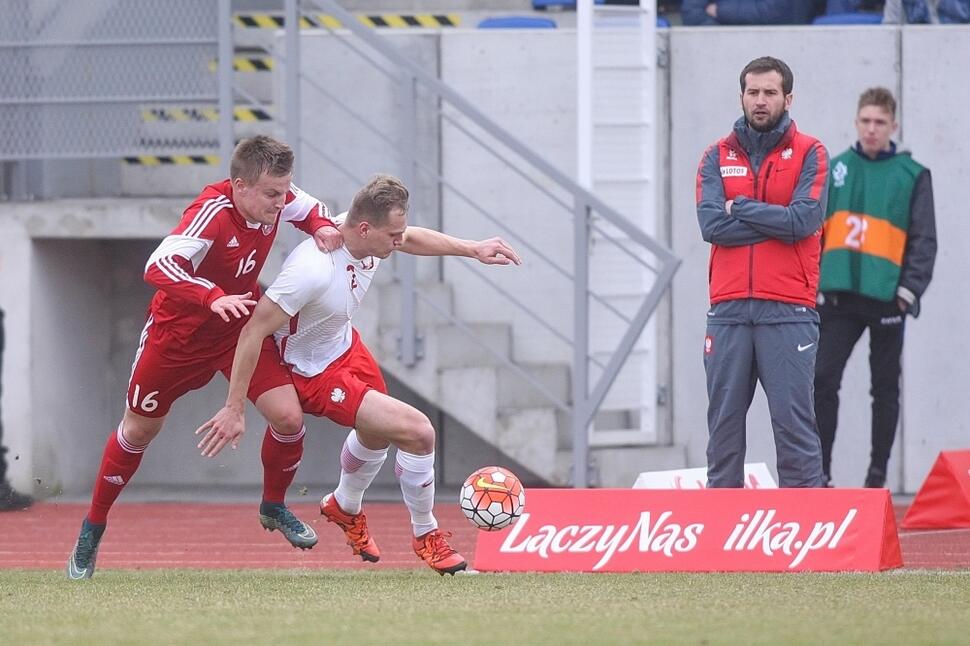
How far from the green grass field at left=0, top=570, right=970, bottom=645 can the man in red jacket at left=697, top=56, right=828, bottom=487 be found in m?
0.96

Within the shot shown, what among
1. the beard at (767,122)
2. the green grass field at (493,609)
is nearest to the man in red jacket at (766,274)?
the beard at (767,122)

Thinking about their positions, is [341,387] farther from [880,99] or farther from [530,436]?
[880,99]

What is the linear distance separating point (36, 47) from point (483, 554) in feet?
18.2

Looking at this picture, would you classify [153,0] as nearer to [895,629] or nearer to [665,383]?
[665,383]

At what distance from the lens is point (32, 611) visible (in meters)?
5.86

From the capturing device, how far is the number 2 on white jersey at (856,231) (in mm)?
9383

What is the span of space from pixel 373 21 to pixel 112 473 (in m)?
5.93

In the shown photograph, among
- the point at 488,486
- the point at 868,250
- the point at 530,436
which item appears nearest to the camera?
the point at 488,486

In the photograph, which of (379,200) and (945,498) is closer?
(379,200)

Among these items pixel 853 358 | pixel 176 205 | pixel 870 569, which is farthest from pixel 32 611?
pixel 853 358

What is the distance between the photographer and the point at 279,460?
24.0 ft

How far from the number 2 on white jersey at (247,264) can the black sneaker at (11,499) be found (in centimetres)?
446

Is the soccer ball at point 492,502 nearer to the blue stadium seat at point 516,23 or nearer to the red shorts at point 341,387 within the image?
the red shorts at point 341,387

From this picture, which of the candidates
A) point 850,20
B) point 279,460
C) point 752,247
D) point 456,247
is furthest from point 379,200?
point 850,20
